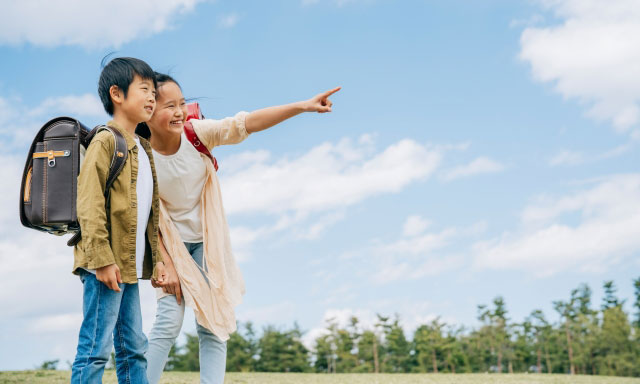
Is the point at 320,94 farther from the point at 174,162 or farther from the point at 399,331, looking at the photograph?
the point at 399,331

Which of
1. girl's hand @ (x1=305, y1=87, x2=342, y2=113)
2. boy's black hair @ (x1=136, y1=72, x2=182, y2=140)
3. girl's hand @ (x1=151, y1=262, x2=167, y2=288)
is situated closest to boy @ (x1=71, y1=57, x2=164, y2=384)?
girl's hand @ (x1=151, y1=262, x2=167, y2=288)

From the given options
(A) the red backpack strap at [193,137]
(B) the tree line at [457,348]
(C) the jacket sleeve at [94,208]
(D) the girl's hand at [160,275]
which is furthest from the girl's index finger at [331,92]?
(B) the tree line at [457,348]

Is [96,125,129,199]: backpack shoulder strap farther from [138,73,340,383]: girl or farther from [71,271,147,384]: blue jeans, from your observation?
[138,73,340,383]: girl

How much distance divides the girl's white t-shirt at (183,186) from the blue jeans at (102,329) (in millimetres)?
892

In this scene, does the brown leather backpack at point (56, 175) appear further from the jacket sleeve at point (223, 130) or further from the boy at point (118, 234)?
the jacket sleeve at point (223, 130)

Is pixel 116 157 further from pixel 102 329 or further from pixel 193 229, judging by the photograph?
pixel 193 229

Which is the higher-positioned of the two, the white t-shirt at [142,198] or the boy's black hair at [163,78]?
the boy's black hair at [163,78]

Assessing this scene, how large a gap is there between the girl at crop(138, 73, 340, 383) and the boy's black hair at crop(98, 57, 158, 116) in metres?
0.40

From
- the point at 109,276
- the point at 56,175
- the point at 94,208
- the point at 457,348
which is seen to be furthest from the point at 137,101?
the point at 457,348

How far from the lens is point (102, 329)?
307 cm

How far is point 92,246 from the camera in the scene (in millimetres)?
3006

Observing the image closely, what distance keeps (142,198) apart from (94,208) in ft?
1.35

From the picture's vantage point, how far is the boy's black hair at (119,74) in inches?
A: 134

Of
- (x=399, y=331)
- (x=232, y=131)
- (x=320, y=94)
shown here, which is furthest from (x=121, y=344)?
(x=399, y=331)
